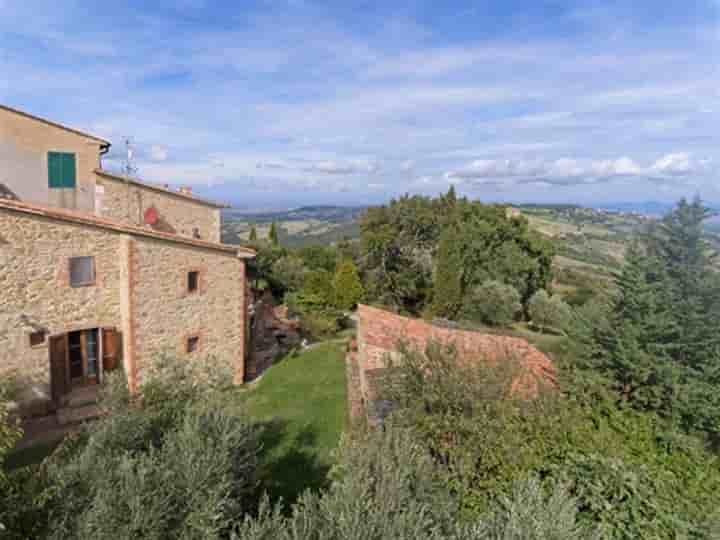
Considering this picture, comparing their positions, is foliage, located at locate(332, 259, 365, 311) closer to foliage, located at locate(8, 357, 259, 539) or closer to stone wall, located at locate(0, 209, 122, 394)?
stone wall, located at locate(0, 209, 122, 394)

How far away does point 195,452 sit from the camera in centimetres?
721

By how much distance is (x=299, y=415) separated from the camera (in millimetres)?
Result: 14766

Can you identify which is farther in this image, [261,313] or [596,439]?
[261,313]

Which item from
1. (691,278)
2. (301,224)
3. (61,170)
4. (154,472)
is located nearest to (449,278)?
(691,278)

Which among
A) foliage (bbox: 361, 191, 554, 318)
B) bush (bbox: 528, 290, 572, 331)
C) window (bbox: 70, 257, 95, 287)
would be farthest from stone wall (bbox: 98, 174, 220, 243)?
bush (bbox: 528, 290, 572, 331)

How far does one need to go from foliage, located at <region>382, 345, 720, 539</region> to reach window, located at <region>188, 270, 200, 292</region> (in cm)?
978

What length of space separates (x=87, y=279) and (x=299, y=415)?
821 centimetres

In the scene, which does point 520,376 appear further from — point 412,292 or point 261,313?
point 412,292

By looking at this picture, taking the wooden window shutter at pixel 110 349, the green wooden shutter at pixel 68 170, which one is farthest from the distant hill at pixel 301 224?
the wooden window shutter at pixel 110 349

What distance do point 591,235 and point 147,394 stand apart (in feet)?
238

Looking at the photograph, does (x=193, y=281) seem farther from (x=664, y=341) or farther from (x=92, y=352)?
(x=664, y=341)

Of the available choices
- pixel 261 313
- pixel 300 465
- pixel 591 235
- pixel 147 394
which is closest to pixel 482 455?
pixel 300 465

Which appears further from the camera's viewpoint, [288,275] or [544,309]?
[288,275]

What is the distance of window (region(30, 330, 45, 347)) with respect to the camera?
42.5ft
